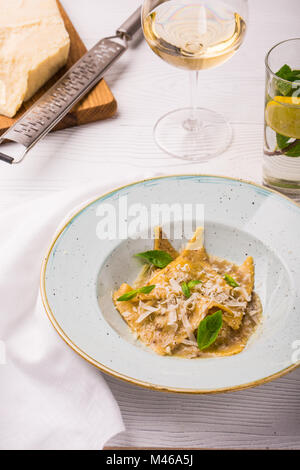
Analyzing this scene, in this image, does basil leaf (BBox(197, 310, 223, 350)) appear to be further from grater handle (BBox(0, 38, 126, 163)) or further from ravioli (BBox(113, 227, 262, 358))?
grater handle (BBox(0, 38, 126, 163))

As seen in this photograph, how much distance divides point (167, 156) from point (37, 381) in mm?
811

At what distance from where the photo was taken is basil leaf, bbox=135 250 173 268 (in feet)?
4.19

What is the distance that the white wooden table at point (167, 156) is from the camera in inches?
42.4

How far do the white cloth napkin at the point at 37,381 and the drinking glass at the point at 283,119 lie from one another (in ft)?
2.09

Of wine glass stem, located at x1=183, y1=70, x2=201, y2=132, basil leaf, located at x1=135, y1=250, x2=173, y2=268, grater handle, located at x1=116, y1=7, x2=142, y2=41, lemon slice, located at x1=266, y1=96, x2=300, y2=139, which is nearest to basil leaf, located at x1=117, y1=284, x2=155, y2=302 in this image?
basil leaf, located at x1=135, y1=250, x2=173, y2=268

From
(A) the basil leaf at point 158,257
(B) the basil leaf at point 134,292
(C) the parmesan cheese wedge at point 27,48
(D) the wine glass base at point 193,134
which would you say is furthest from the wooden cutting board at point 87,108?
(B) the basil leaf at point 134,292

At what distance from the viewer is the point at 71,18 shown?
216 cm

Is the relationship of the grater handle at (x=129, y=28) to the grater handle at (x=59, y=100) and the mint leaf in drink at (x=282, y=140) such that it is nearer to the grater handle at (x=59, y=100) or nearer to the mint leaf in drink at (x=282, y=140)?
the grater handle at (x=59, y=100)

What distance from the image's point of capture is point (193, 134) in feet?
5.77

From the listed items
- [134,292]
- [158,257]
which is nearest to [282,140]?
Answer: [158,257]

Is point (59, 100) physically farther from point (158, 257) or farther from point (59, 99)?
point (158, 257)

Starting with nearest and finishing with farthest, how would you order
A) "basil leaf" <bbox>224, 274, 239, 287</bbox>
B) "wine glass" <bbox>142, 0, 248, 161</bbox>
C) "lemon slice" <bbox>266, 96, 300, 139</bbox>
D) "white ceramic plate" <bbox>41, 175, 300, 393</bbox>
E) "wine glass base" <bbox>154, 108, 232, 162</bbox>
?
1. "white ceramic plate" <bbox>41, 175, 300, 393</bbox>
2. "basil leaf" <bbox>224, 274, 239, 287</bbox>
3. "lemon slice" <bbox>266, 96, 300, 139</bbox>
4. "wine glass" <bbox>142, 0, 248, 161</bbox>
5. "wine glass base" <bbox>154, 108, 232, 162</bbox>

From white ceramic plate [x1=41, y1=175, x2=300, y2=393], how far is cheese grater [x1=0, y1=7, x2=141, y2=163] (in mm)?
416
